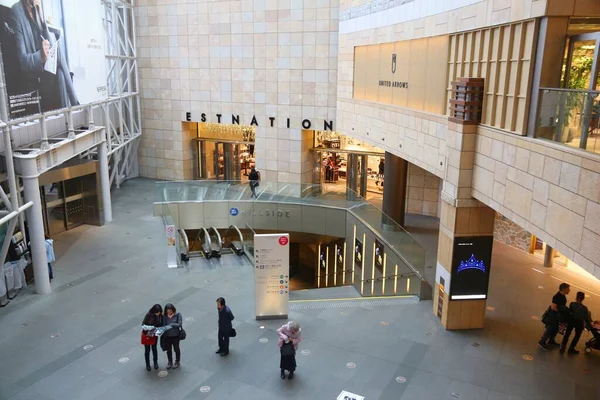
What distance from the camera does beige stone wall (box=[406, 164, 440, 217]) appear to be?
2100 cm

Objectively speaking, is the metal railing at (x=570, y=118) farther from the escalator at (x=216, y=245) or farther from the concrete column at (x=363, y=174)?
the concrete column at (x=363, y=174)

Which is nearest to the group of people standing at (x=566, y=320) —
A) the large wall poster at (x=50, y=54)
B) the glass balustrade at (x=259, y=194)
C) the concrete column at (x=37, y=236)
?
the glass balustrade at (x=259, y=194)

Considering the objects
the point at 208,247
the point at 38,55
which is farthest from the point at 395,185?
the point at 38,55

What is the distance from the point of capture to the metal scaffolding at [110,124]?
12.7 m

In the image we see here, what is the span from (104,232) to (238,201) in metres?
5.23

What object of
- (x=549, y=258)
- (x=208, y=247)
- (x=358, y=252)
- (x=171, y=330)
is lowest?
(x=358, y=252)

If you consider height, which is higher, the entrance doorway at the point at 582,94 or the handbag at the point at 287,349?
the entrance doorway at the point at 582,94

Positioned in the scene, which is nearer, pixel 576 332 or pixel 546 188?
pixel 546 188

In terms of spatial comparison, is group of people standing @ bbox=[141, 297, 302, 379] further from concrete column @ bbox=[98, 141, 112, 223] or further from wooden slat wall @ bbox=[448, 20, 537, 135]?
concrete column @ bbox=[98, 141, 112, 223]

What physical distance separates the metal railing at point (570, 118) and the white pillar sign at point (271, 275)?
5.41 meters

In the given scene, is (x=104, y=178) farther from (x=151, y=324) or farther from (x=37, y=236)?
(x=151, y=324)

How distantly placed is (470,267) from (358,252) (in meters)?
7.09

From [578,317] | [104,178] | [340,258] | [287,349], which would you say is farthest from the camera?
[340,258]

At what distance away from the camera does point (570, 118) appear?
295 inches
